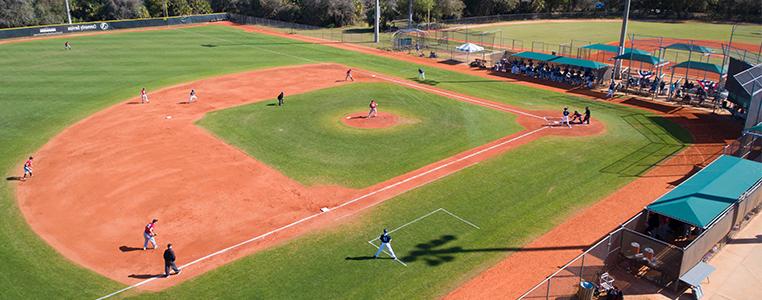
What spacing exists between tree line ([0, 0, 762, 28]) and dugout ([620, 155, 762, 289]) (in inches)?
2759

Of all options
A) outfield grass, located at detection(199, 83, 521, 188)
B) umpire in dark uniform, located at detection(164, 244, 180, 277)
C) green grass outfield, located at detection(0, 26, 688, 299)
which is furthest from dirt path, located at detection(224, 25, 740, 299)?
umpire in dark uniform, located at detection(164, 244, 180, 277)

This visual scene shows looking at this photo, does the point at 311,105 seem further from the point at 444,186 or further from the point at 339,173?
the point at 444,186

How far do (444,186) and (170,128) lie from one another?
21734 millimetres

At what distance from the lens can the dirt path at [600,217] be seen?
Result: 62.2 ft

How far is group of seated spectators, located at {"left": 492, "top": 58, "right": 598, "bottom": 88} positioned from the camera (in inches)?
1945

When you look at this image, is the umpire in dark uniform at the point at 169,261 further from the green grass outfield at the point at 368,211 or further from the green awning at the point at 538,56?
the green awning at the point at 538,56

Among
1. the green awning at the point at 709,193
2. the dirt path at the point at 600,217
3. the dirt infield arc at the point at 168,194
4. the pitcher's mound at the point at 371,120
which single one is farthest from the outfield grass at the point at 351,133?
the green awning at the point at 709,193

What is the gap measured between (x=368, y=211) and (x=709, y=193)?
14.8 meters

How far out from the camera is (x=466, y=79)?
5316cm

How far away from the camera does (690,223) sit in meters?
19.4

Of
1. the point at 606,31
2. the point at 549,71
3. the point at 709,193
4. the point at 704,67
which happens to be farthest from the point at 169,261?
the point at 606,31

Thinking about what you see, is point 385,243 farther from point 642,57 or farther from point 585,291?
point 642,57

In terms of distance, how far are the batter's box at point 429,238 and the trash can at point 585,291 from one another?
4.97 meters

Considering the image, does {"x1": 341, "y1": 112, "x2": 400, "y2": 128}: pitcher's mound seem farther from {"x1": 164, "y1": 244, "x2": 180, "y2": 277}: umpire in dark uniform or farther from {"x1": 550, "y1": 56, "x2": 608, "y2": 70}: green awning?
{"x1": 550, "y1": 56, "x2": 608, "y2": 70}: green awning
